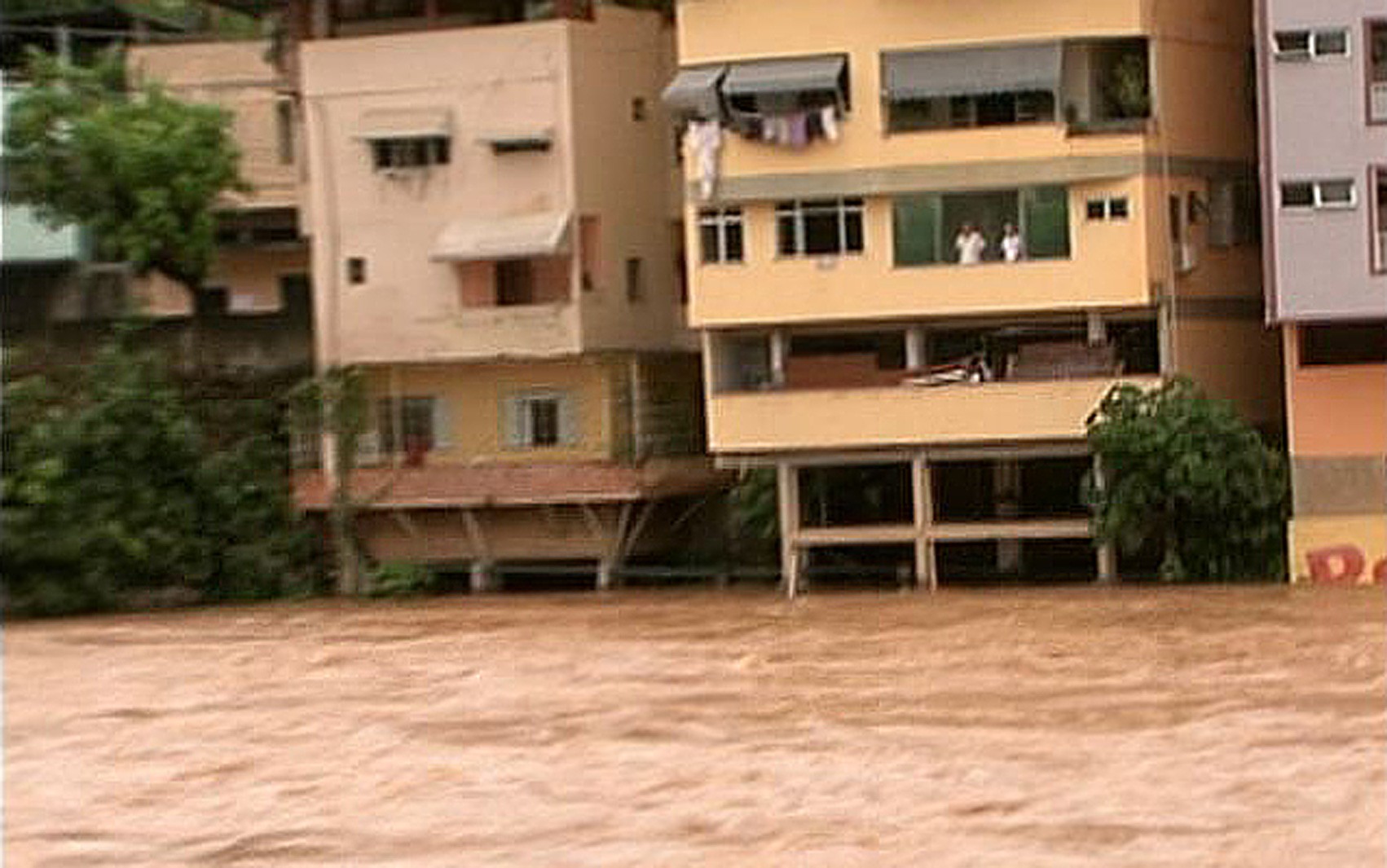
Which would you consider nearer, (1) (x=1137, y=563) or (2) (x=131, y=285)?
(1) (x=1137, y=563)

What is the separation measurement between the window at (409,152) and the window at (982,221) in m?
6.33

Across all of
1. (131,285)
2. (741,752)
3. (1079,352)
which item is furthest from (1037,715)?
(131,285)

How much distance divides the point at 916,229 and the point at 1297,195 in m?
4.14

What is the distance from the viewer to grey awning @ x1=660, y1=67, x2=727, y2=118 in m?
34.2

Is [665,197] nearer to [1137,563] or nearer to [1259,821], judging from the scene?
[1137,563]

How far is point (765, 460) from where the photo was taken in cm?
3500

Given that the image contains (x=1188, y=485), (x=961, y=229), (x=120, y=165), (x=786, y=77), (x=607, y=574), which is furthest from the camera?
(x=607, y=574)

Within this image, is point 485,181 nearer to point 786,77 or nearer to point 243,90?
point 786,77

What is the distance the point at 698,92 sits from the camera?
34.2 meters

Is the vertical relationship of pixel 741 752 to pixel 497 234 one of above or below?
below

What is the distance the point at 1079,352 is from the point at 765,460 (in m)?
3.77

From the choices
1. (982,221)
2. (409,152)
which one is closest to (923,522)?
(982,221)

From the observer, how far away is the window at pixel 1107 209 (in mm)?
33281

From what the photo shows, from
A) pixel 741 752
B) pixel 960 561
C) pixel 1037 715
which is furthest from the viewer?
pixel 960 561
